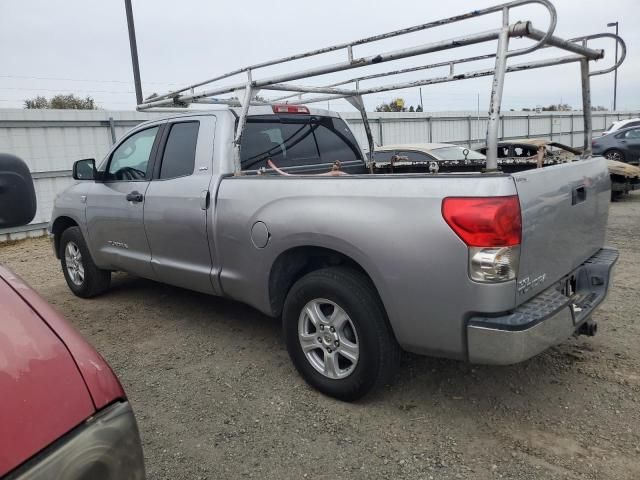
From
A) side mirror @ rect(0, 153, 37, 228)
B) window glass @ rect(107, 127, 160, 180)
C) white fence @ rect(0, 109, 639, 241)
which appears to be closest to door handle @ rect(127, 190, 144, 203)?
window glass @ rect(107, 127, 160, 180)

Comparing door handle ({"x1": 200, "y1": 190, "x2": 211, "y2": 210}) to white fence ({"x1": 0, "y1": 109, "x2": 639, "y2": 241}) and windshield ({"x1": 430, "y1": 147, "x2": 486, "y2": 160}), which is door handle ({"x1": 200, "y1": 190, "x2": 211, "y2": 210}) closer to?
windshield ({"x1": 430, "y1": 147, "x2": 486, "y2": 160})

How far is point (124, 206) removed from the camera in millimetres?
4555

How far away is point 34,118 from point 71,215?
595 cm

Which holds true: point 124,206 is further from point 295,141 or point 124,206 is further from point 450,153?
point 450,153

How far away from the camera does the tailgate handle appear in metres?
2.91

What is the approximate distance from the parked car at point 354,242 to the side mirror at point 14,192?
61.5 inches

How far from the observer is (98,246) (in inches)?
198

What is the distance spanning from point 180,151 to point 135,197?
25.1 inches

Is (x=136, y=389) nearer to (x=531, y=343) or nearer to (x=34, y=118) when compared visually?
(x=531, y=343)

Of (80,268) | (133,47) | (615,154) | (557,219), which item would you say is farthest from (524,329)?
(615,154)

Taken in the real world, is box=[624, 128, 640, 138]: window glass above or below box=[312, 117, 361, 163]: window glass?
below

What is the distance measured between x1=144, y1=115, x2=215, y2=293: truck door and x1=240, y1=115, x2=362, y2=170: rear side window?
0.33 meters

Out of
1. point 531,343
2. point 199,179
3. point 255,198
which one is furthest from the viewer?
point 199,179

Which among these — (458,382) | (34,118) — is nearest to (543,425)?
(458,382)
